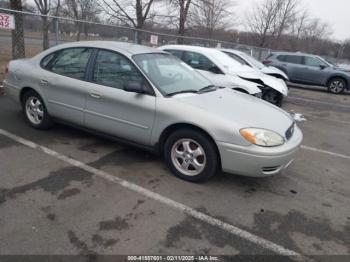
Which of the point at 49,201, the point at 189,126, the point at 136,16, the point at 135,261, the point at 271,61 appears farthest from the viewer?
the point at 136,16

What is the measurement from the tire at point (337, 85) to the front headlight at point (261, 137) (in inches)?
505

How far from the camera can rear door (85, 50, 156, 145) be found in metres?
4.02

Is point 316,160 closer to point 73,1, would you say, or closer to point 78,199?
point 78,199

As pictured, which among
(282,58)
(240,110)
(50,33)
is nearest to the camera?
(240,110)

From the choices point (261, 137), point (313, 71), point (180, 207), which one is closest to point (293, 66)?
point (313, 71)

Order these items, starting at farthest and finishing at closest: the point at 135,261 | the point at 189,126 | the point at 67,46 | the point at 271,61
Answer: the point at 271,61 < the point at 67,46 < the point at 189,126 < the point at 135,261

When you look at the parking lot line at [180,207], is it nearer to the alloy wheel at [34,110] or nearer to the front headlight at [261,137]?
the alloy wheel at [34,110]

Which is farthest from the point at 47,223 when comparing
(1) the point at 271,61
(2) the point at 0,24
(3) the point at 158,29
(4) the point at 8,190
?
(3) the point at 158,29

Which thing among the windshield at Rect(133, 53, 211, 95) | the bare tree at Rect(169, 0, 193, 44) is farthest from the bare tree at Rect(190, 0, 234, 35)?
the windshield at Rect(133, 53, 211, 95)

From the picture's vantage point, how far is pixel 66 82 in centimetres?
464

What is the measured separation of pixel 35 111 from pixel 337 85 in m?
13.8

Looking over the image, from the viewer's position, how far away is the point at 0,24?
6812mm

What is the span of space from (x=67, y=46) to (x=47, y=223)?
2982 mm

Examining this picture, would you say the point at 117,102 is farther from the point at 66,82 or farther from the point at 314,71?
the point at 314,71
